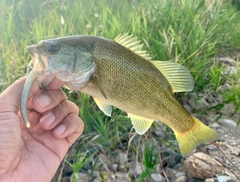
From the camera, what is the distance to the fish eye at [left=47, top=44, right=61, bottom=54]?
149cm

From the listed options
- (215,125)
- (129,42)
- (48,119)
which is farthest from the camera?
(215,125)

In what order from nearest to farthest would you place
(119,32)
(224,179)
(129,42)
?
(129,42)
(224,179)
(119,32)

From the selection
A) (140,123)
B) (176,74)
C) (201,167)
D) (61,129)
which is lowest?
(201,167)

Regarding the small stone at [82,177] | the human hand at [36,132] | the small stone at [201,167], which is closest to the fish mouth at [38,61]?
the human hand at [36,132]

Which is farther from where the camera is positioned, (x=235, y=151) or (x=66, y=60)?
(x=235, y=151)

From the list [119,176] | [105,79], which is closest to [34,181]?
[105,79]

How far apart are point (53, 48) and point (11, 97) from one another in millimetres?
334

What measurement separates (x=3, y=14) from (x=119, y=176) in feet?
7.34

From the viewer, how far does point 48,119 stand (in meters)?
1.83

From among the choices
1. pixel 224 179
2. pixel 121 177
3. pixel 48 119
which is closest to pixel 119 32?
pixel 121 177

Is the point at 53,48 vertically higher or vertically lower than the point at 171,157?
higher

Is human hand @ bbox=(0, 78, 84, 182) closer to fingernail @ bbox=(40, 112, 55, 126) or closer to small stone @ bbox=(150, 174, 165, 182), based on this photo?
fingernail @ bbox=(40, 112, 55, 126)

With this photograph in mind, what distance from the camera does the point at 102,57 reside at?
1506 mm

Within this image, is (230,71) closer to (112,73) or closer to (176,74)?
(176,74)
